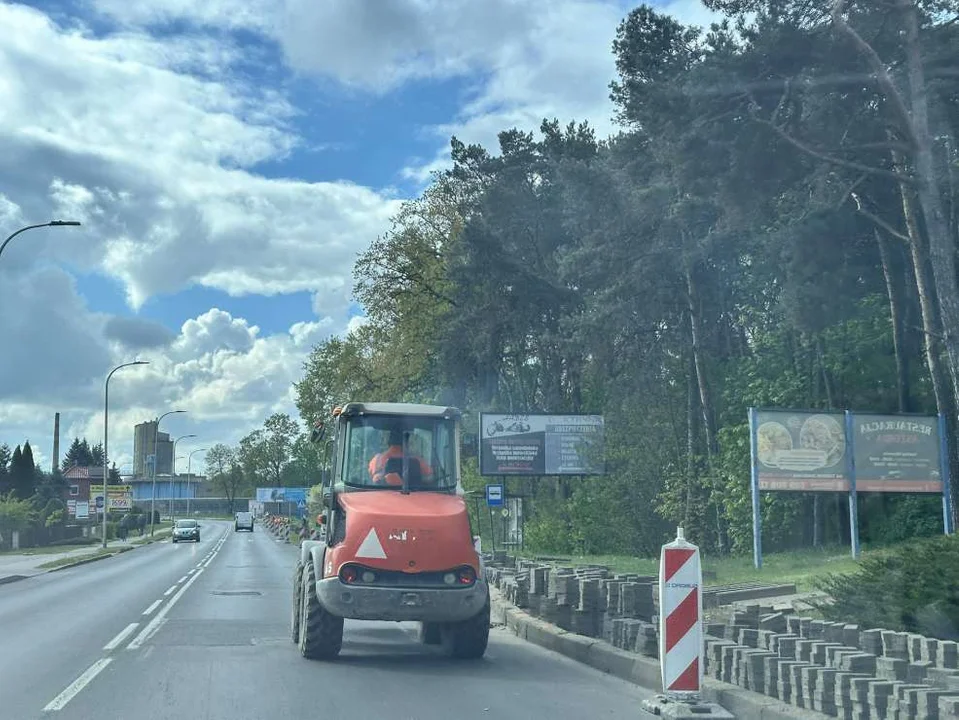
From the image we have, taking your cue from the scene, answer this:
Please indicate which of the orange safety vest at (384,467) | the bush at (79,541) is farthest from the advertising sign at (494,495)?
the bush at (79,541)

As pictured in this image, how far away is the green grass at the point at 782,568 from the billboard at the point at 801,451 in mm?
1820

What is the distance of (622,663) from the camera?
11.6 m

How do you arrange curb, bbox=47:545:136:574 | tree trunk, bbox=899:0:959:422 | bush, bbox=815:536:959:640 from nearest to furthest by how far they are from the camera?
bush, bbox=815:536:959:640
tree trunk, bbox=899:0:959:422
curb, bbox=47:545:136:574

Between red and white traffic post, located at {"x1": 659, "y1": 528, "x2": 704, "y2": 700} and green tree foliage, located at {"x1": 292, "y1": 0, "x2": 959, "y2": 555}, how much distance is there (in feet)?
44.4

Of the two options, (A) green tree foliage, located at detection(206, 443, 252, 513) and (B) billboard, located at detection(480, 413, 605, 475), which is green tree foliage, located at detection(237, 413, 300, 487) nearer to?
(A) green tree foliage, located at detection(206, 443, 252, 513)

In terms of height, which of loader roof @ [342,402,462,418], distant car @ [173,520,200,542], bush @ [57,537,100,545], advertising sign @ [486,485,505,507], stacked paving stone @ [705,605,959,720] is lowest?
bush @ [57,537,100,545]

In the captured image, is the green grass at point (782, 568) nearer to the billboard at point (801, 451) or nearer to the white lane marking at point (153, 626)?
the billboard at point (801, 451)

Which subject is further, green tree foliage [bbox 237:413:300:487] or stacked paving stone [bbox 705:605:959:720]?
green tree foliage [bbox 237:413:300:487]

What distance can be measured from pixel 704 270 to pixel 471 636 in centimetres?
2465

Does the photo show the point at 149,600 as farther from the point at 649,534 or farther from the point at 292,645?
the point at 649,534

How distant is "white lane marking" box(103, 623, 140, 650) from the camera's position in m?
13.9

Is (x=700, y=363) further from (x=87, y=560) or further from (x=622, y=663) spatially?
(x=87, y=560)

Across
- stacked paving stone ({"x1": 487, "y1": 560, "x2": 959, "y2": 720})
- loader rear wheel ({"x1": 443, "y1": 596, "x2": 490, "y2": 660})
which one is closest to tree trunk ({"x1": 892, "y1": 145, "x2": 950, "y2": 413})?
stacked paving stone ({"x1": 487, "y1": 560, "x2": 959, "y2": 720})

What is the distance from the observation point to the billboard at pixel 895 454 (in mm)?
25812
